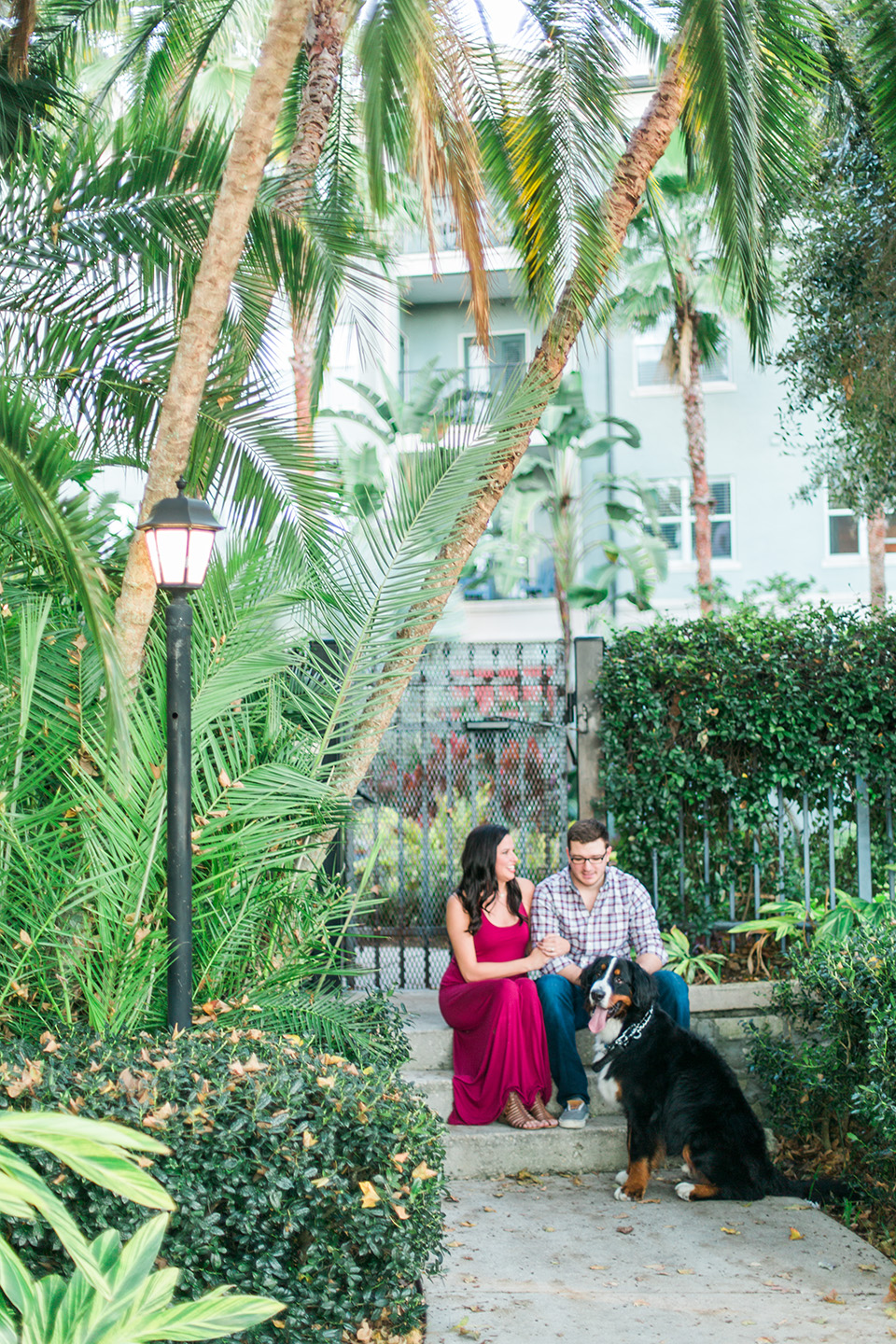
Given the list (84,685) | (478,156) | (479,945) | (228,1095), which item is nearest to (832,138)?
(478,156)

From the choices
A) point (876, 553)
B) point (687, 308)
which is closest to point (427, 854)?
point (876, 553)

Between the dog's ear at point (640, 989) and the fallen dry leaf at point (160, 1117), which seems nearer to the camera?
the fallen dry leaf at point (160, 1117)

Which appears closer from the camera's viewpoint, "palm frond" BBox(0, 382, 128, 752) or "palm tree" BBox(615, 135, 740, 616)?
"palm frond" BBox(0, 382, 128, 752)

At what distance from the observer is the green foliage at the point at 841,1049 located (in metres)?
4.16

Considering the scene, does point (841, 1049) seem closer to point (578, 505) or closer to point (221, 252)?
point (221, 252)

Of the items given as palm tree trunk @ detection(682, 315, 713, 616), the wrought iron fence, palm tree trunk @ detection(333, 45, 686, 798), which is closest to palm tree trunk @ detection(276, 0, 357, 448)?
palm tree trunk @ detection(333, 45, 686, 798)

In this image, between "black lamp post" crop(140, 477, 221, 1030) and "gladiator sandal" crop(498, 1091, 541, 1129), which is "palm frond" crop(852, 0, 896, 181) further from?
"gladiator sandal" crop(498, 1091, 541, 1129)

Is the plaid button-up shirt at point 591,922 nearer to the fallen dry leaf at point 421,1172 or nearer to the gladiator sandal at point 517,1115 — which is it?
the gladiator sandal at point 517,1115

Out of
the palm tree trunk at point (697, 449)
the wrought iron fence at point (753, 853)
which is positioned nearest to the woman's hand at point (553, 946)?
the wrought iron fence at point (753, 853)

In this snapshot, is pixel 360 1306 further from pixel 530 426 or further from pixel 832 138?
pixel 832 138

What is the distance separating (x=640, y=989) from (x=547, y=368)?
328 cm

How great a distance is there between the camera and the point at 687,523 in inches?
826

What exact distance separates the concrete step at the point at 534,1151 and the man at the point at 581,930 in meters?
0.14

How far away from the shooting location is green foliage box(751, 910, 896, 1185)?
416 cm
